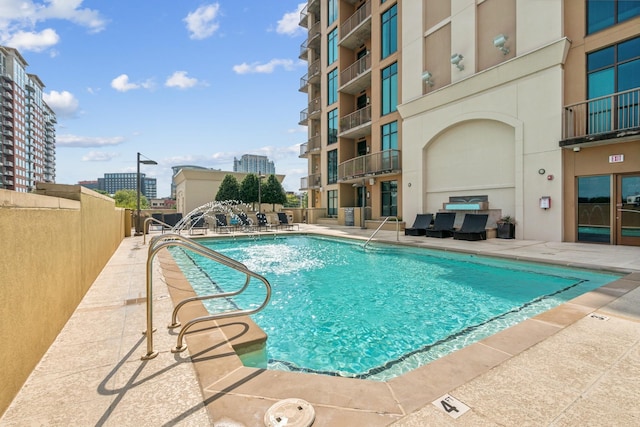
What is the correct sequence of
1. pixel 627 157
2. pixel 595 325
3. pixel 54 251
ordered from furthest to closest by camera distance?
pixel 627 157, pixel 595 325, pixel 54 251

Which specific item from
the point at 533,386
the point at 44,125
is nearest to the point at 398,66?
the point at 533,386

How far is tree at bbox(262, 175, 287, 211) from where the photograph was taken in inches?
1198

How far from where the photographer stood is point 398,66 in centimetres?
1656

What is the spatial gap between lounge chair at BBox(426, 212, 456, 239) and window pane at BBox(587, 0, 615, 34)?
7.57m

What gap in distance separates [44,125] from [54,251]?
13105cm

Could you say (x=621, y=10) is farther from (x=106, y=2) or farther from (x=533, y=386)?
(x=106, y=2)

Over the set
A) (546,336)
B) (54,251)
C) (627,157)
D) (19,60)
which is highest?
(19,60)

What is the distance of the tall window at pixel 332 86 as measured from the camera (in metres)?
22.6

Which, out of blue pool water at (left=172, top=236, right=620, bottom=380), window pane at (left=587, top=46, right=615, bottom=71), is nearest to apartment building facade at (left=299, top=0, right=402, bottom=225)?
window pane at (left=587, top=46, right=615, bottom=71)

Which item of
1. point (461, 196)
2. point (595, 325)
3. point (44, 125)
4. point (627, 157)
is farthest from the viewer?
point (44, 125)

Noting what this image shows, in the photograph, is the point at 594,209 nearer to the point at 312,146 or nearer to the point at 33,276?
the point at 33,276

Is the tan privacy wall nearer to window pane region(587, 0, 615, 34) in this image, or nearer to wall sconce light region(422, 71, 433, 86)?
window pane region(587, 0, 615, 34)

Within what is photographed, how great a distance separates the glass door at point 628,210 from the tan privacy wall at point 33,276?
1319cm

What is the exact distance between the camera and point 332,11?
22859 mm
